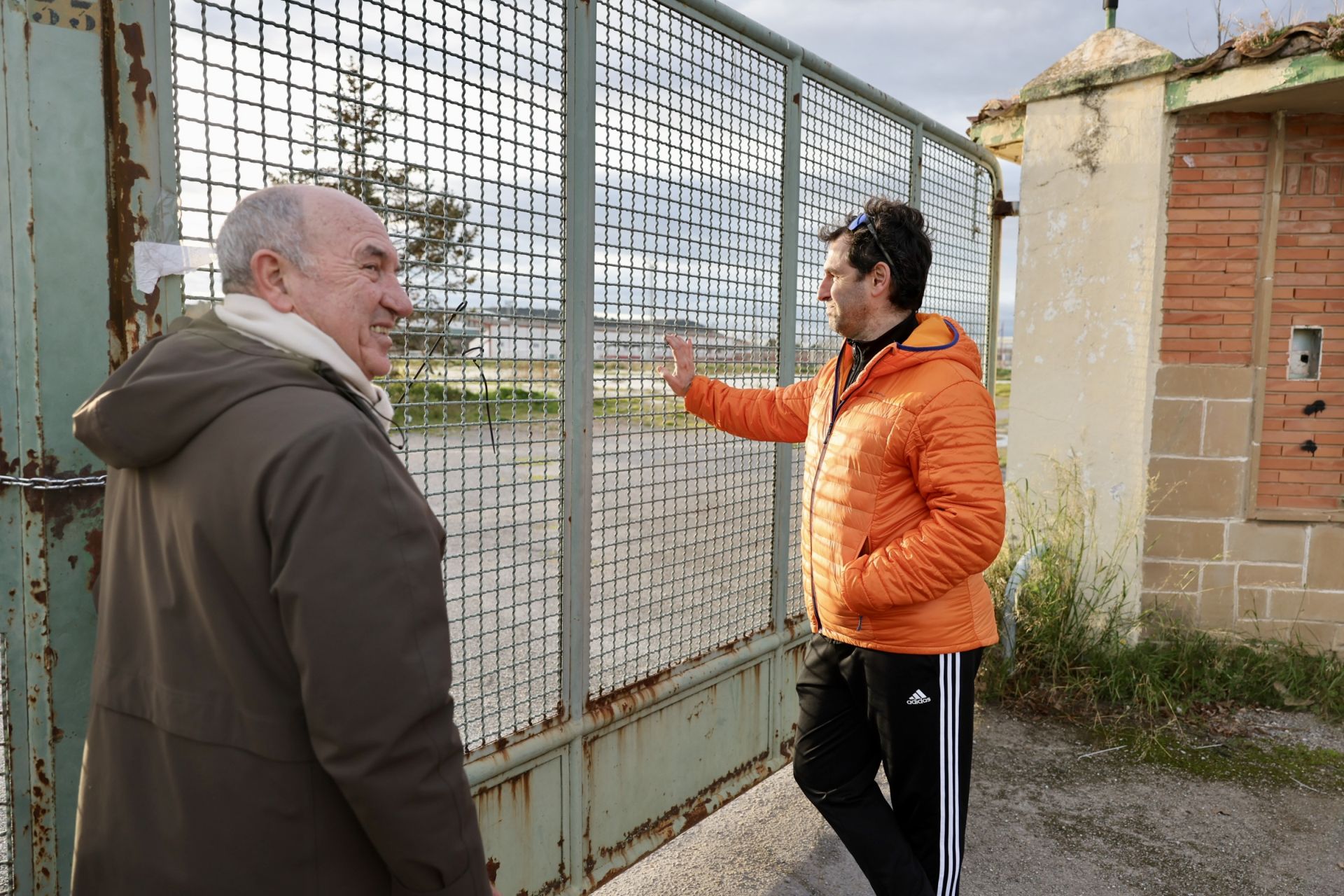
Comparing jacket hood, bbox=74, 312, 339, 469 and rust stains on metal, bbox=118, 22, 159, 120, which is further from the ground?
rust stains on metal, bbox=118, 22, 159, 120

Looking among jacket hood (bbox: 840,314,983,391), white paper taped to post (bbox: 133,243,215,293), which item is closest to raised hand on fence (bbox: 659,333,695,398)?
jacket hood (bbox: 840,314,983,391)

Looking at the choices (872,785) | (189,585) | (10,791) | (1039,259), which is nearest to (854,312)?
(872,785)

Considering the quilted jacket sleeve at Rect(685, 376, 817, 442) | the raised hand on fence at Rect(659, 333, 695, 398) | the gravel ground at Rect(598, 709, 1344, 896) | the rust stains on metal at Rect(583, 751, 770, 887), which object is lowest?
the gravel ground at Rect(598, 709, 1344, 896)

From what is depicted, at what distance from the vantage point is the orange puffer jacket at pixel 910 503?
2502 millimetres

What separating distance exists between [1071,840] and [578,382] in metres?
2.71

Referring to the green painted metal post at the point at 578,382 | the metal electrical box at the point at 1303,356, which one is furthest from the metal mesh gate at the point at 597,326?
the metal electrical box at the point at 1303,356

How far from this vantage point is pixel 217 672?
134 centimetres

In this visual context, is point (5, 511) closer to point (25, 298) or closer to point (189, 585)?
point (25, 298)

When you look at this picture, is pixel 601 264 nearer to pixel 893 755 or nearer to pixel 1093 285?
pixel 893 755

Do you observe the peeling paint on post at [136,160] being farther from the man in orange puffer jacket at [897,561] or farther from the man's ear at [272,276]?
the man in orange puffer jacket at [897,561]

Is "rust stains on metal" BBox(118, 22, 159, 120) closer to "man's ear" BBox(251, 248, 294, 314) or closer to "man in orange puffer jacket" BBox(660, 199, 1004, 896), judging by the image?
"man's ear" BBox(251, 248, 294, 314)

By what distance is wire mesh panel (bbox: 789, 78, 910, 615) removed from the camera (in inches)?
153

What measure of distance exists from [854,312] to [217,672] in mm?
1973

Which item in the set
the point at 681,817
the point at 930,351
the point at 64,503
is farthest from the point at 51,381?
the point at 681,817
